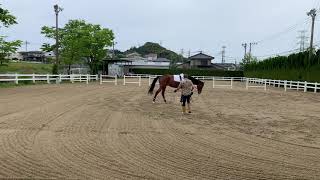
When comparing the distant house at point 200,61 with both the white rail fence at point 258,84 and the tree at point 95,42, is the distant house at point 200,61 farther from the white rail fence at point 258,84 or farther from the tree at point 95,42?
the tree at point 95,42

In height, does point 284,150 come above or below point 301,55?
below

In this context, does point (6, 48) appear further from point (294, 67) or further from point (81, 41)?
point (294, 67)

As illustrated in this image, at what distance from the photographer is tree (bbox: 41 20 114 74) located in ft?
169

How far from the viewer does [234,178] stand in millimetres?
6215

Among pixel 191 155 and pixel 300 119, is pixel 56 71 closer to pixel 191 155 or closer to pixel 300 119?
pixel 300 119

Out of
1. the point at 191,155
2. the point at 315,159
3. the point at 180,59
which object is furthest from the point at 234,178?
the point at 180,59

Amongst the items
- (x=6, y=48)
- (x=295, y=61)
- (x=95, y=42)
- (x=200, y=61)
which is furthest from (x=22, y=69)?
(x=200, y=61)

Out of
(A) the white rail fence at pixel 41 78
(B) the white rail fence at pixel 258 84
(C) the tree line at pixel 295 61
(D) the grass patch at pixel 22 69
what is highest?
(C) the tree line at pixel 295 61

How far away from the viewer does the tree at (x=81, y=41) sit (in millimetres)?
51438

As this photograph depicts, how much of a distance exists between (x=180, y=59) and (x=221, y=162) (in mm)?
127214

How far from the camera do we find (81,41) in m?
51.7

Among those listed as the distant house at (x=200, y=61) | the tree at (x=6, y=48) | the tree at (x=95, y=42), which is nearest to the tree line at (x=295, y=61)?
the tree at (x=95, y=42)

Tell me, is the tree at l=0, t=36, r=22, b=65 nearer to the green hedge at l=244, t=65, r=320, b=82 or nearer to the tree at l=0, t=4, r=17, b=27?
the tree at l=0, t=4, r=17, b=27

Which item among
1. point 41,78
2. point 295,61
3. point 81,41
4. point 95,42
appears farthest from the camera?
point 95,42
